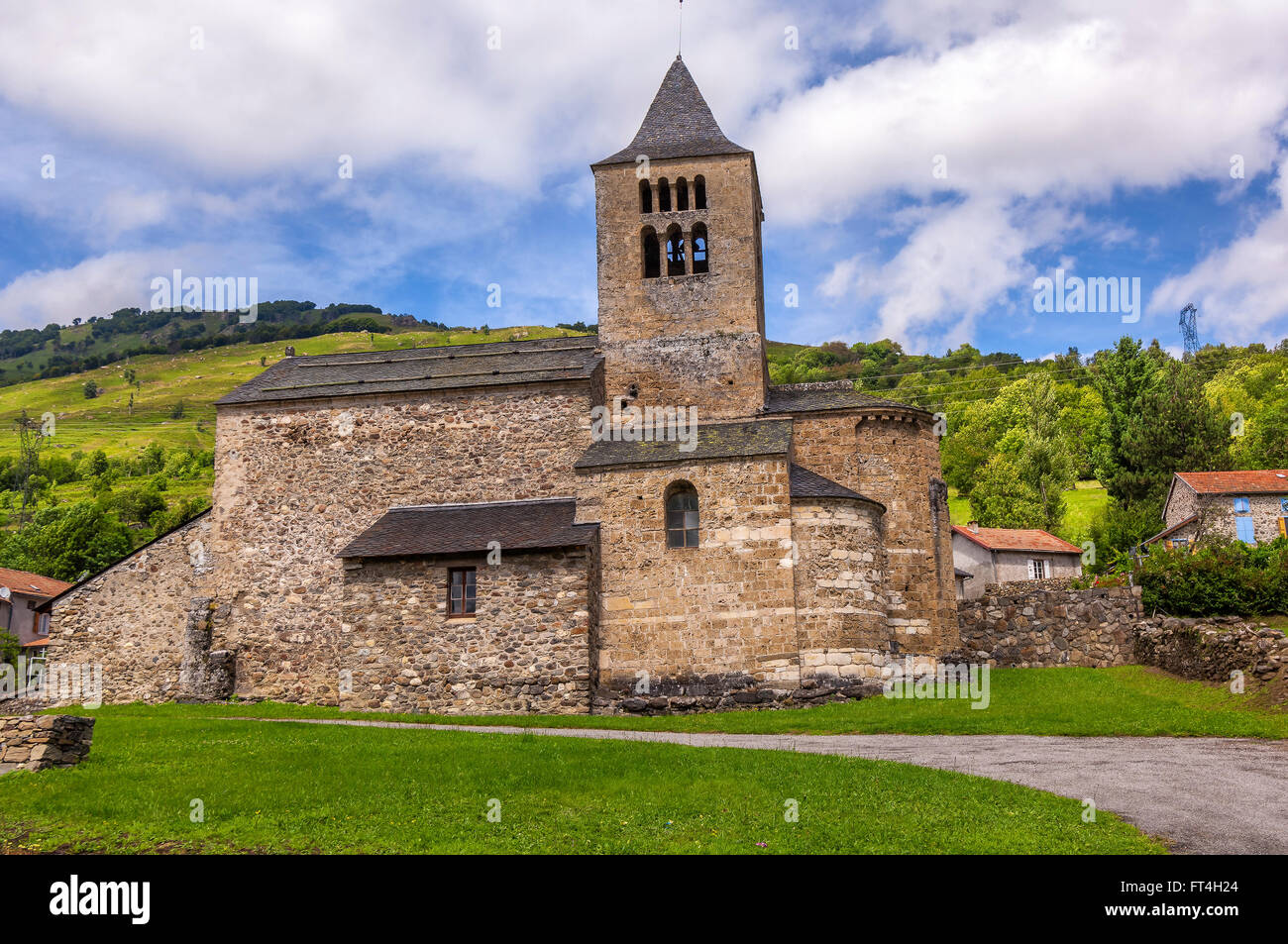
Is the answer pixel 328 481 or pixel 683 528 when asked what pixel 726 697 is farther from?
pixel 328 481

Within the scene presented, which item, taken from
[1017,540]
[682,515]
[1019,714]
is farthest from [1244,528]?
[682,515]

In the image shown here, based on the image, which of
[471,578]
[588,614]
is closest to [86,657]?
[471,578]

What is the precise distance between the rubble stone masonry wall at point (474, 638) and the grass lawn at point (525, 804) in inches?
324

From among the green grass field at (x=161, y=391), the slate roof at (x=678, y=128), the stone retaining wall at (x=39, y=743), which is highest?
the green grass field at (x=161, y=391)

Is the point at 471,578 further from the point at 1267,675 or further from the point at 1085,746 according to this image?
the point at 1267,675

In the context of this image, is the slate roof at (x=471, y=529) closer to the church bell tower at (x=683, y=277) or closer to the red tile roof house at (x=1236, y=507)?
the church bell tower at (x=683, y=277)

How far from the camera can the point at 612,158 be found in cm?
3159

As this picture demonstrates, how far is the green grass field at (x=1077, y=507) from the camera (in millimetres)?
63219

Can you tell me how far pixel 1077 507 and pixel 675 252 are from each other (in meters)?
51.9

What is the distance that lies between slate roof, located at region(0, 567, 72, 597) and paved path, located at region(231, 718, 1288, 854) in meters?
47.4

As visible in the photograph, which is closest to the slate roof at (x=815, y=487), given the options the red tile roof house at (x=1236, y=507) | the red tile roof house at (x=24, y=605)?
the red tile roof house at (x=1236, y=507)

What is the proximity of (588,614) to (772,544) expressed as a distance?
5.25 meters

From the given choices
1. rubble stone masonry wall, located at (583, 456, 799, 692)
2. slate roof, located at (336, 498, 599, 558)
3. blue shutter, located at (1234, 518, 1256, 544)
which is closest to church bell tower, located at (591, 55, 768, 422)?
rubble stone masonry wall, located at (583, 456, 799, 692)
